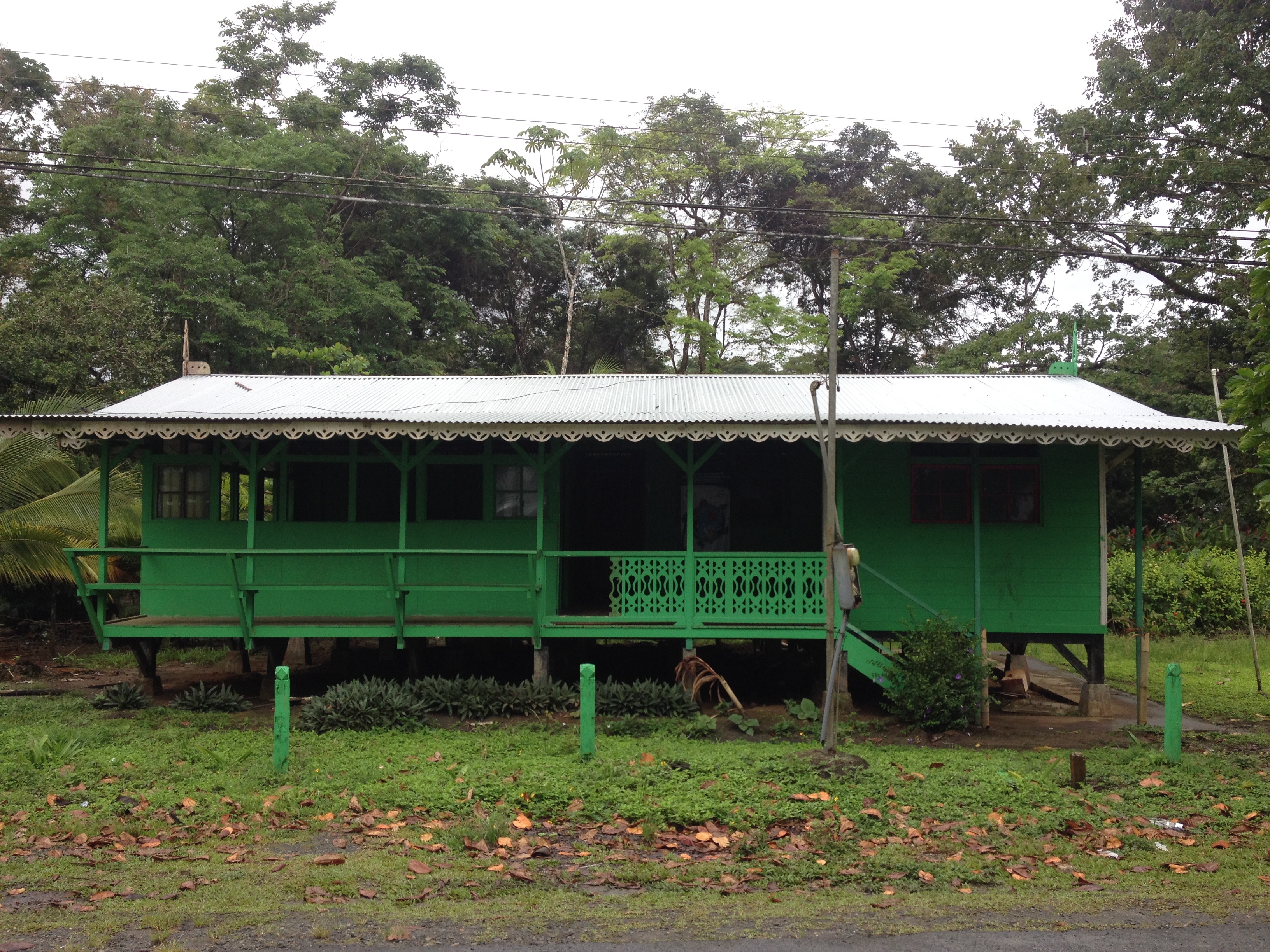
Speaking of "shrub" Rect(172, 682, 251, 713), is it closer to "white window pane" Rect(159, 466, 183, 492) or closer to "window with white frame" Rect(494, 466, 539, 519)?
"white window pane" Rect(159, 466, 183, 492)

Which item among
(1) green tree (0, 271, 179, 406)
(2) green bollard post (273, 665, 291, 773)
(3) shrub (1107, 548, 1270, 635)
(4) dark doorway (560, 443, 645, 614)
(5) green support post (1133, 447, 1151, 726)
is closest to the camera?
(2) green bollard post (273, 665, 291, 773)

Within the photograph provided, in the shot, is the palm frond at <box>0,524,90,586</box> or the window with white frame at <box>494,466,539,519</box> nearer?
the window with white frame at <box>494,466,539,519</box>

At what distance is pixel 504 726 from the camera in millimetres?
10781

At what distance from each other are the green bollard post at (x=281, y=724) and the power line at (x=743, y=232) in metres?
8.72

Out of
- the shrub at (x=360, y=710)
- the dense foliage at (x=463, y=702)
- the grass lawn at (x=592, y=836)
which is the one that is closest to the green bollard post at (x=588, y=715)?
the grass lawn at (x=592, y=836)

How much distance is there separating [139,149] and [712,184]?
1696 cm

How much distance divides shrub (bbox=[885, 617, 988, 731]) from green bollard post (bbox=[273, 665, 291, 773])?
615 cm

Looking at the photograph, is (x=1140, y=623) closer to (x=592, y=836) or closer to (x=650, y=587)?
(x=650, y=587)

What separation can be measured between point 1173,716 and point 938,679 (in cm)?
226

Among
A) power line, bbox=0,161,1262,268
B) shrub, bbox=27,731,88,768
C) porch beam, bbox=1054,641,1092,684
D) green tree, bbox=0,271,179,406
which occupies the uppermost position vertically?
power line, bbox=0,161,1262,268

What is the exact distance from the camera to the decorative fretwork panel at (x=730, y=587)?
11766 millimetres

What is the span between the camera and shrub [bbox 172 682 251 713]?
11719 millimetres

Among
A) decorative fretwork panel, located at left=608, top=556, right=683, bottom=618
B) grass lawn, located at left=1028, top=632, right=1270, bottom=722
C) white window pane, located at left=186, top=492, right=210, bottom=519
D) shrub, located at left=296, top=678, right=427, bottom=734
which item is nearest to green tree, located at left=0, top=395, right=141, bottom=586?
white window pane, located at left=186, top=492, right=210, bottom=519

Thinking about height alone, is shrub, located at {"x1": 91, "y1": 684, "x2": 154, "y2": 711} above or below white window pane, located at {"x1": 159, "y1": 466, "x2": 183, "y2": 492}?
below
